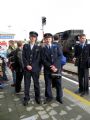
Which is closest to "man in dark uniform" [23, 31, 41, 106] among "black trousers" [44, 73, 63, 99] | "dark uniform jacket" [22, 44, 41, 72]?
"dark uniform jacket" [22, 44, 41, 72]

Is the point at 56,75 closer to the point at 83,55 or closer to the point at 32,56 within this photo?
the point at 32,56

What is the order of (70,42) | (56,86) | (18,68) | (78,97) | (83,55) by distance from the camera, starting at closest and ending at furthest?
(56,86) < (78,97) < (83,55) < (18,68) < (70,42)

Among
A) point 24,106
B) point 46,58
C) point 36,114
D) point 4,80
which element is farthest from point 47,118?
point 4,80

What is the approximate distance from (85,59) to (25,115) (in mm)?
3093

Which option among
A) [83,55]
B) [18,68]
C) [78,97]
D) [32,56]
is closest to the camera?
[32,56]

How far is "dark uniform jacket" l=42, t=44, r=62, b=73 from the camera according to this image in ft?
28.3

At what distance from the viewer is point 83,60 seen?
992cm

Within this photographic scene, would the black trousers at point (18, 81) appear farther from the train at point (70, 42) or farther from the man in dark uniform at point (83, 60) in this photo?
the train at point (70, 42)

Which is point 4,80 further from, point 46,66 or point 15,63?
point 46,66

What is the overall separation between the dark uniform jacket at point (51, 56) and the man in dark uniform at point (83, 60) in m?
1.38

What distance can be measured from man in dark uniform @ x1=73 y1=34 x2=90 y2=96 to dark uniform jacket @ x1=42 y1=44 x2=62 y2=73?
1.38 metres

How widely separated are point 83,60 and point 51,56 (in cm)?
162

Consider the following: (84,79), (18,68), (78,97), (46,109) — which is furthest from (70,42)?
(46,109)

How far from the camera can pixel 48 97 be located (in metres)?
8.87
